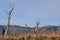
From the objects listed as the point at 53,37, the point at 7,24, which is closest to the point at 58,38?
the point at 53,37

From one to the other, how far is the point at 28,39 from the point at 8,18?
1358 cm

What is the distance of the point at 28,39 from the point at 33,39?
0.63 meters

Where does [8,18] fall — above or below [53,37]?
above

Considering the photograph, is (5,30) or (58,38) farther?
(5,30)

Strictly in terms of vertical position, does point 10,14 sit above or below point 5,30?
above

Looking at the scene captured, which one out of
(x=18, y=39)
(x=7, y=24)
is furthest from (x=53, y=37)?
(x=7, y=24)

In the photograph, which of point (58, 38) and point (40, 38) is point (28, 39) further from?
point (58, 38)

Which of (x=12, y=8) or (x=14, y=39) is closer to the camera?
(x=14, y=39)

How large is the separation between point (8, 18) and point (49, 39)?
47.1 feet

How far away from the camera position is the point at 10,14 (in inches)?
1531

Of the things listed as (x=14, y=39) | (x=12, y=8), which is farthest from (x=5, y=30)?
(x=14, y=39)

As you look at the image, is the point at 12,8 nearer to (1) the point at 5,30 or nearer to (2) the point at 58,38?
(1) the point at 5,30

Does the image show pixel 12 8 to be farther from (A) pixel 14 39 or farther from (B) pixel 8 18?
(A) pixel 14 39

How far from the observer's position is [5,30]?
38969 mm
